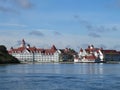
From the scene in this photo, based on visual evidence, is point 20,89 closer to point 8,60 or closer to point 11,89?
point 11,89

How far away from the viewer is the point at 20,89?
127 feet

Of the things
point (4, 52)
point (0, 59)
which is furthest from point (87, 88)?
point (4, 52)

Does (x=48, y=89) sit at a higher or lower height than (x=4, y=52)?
lower

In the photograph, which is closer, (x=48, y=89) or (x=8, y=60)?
(x=48, y=89)

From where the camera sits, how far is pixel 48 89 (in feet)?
128

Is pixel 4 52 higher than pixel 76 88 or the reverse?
higher

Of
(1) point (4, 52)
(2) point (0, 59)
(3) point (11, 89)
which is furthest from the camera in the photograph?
(1) point (4, 52)

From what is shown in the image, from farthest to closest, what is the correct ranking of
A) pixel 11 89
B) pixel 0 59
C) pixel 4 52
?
pixel 4 52
pixel 0 59
pixel 11 89

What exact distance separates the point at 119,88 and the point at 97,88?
2177 mm

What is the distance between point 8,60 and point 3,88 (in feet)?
485

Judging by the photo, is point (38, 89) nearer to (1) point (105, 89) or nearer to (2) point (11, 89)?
(2) point (11, 89)

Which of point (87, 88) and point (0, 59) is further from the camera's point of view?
point (0, 59)

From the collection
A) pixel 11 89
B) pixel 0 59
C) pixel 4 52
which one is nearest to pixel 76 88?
pixel 11 89

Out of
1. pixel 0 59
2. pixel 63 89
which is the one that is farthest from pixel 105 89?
pixel 0 59
